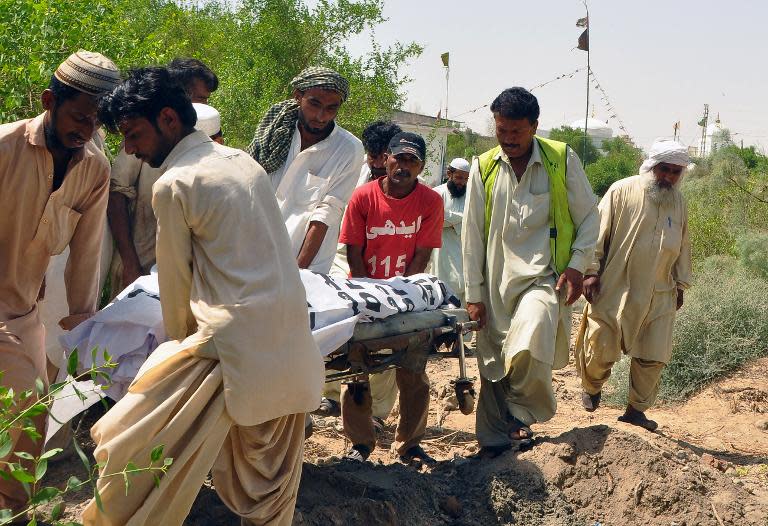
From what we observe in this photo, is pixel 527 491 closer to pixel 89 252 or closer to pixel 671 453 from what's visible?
pixel 671 453

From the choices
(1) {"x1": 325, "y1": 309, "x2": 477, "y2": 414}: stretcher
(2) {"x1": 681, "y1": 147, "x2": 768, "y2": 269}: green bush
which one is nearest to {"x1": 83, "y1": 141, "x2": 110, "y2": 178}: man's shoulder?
(1) {"x1": 325, "y1": 309, "x2": 477, "y2": 414}: stretcher

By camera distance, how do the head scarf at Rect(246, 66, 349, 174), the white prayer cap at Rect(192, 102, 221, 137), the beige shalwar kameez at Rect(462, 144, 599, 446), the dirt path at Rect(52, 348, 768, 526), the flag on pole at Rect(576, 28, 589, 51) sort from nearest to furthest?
the dirt path at Rect(52, 348, 768, 526) → the white prayer cap at Rect(192, 102, 221, 137) → the head scarf at Rect(246, 66, 349, 174) → the beige shalwar kameez at Rect(462, 144, 599, 446) → the flag on pole at Rect(576, 28, 589, 51)

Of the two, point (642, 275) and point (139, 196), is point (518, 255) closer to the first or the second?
point (642, 275)

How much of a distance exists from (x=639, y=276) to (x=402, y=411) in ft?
7.75

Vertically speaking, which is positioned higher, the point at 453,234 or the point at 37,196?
the point at 37,196

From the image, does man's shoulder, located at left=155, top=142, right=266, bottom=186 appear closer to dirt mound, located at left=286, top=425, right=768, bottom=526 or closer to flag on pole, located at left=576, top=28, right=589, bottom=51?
dirt mound, located at left=286, top=425, right=768, bottom=526

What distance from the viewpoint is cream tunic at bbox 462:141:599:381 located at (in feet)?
20.1

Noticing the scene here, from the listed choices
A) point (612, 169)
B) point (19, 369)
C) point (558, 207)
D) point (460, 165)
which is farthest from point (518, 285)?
point (612, 169)

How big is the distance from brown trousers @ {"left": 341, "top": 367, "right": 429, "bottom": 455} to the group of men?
1 centimetres

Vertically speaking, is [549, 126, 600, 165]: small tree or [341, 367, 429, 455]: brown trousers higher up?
[549, 126, 600, 165]: small tree

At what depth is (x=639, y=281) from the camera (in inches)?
Result: 299

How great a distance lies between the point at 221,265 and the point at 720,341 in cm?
700

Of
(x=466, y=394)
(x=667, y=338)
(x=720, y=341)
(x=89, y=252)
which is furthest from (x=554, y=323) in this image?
(x=720, y=341)

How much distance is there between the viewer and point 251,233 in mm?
3553
